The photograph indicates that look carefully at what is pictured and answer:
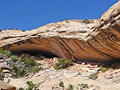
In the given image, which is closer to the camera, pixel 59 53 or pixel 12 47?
pixel 59 53

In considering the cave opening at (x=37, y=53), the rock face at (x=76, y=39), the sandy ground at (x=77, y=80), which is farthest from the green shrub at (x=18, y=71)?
the cave opening at (x=37, y=53)

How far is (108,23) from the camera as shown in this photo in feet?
41.9

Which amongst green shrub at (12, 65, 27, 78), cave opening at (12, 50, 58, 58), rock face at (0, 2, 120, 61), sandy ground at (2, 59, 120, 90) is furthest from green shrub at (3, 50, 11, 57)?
sandy ground at (2, 59, 120, 90)

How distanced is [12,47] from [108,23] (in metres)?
12.3

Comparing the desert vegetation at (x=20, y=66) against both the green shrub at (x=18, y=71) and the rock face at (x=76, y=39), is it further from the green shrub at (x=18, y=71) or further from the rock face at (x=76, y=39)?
the rock face at (x=76, y=39)

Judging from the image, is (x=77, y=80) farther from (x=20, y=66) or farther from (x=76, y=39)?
(x=20, y=66)

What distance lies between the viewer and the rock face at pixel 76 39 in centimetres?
1307

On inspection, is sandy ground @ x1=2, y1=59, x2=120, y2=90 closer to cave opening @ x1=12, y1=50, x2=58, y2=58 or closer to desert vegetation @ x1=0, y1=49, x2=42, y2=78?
desert vegetation @ x1=0, y1=49, x2=42, y2=78

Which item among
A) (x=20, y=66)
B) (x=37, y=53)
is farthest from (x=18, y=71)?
(x=37, y=53)

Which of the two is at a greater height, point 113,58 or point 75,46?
point 75,46

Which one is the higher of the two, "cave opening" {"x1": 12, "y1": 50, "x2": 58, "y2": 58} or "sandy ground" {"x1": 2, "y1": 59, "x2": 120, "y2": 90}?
"cave opening" {"x1": 12, "y1": 50, "x2": 58, "y2": 58}

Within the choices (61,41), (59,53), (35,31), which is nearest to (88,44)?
(61,41)

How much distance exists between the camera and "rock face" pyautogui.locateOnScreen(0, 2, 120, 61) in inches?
515

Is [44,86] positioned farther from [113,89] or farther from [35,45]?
[35,45]
